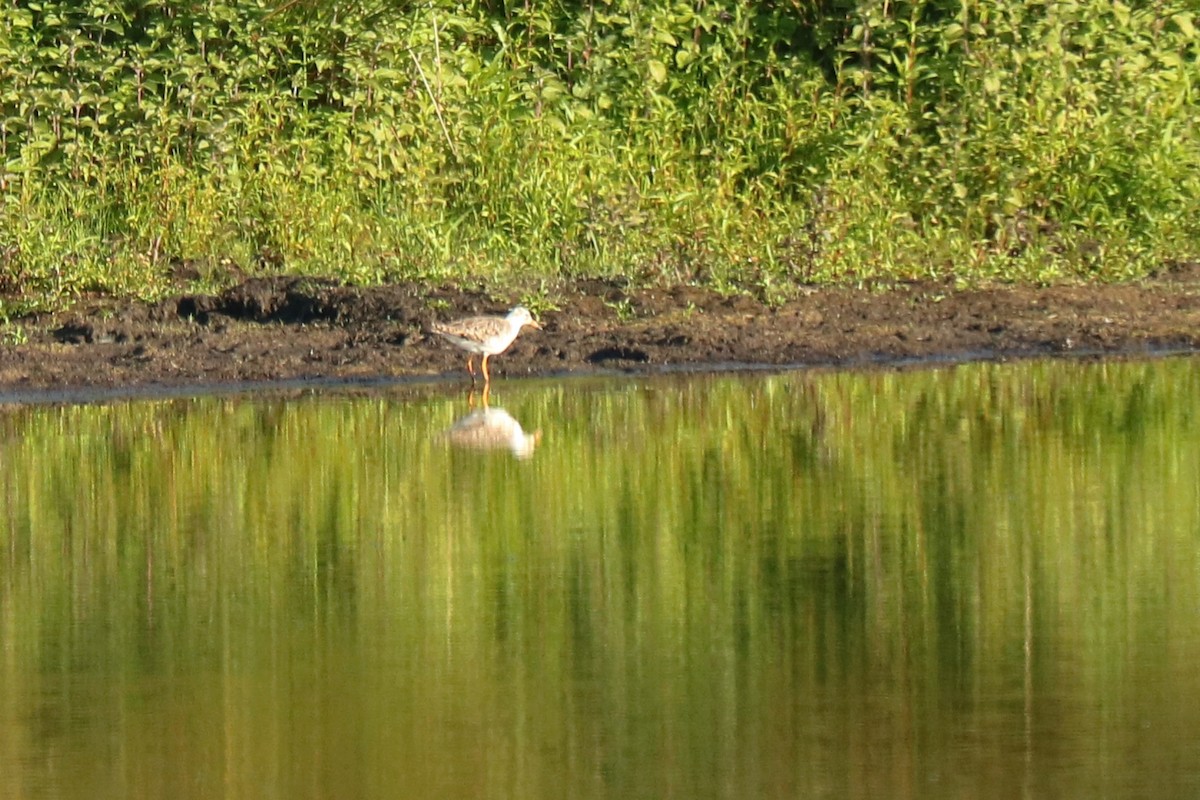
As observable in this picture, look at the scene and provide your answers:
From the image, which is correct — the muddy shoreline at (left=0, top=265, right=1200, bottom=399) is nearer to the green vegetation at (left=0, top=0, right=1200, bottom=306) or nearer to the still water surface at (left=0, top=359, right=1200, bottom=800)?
the green vegetation at (left=0, top=0, right=1200, bottom=306)

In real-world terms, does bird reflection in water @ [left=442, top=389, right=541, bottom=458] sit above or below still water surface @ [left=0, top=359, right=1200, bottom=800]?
below

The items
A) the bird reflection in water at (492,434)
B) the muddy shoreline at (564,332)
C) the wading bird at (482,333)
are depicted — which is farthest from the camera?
the muddy shoreline at (564,332)

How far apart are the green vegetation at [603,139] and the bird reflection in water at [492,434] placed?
3.35 meters

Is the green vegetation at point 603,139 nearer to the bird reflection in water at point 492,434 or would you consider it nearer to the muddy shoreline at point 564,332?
the muddy shoreline at point 564,332

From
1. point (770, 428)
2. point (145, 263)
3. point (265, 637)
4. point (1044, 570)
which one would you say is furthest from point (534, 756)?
point (145, 263)

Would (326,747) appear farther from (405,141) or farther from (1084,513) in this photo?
(405,141)

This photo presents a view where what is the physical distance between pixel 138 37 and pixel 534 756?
12107mm

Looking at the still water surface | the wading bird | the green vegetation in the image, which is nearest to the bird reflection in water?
the still water surface

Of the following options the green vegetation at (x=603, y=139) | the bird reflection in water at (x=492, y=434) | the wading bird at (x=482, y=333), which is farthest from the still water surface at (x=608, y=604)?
the green vegetation at (x=603, y=139)

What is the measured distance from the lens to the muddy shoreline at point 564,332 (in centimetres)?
1330

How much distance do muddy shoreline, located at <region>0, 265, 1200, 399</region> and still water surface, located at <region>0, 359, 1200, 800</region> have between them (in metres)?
1.71

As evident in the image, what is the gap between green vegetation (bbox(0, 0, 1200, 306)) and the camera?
15555mm

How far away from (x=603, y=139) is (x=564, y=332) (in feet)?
10.2

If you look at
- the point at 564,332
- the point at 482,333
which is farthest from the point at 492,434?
the point at 564,332
